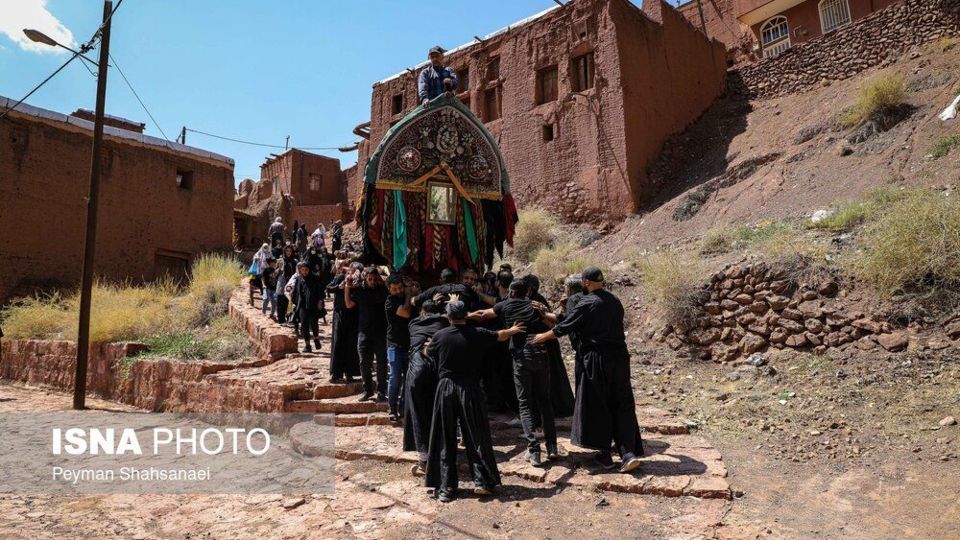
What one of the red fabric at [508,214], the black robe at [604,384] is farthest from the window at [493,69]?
the black robe at [604,384]

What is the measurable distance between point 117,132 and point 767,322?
56.7 feet

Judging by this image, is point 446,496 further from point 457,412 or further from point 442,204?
point 442,204

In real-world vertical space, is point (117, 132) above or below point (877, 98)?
above

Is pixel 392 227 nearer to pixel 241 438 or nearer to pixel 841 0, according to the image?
pixel 241 438

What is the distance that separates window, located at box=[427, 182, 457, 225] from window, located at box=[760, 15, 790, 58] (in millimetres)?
21666

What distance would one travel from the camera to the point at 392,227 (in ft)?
23.9

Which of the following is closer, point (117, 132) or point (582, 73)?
point (117, 132)

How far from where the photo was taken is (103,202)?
15953mm

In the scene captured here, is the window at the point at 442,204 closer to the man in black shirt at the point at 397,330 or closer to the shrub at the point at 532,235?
the man in black shirt at the point at 397,330

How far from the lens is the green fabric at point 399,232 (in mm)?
7168

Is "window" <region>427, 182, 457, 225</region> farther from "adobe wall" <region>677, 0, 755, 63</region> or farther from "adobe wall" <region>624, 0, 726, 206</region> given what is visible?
"adobe wall" <region>677, 0, 755, 63</region>

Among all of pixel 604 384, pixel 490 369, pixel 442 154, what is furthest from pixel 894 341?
pixel 442 154

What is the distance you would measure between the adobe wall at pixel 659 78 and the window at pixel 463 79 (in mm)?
5986

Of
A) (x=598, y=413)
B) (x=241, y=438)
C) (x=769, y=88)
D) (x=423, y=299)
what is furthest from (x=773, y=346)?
(x=769, y=88)
